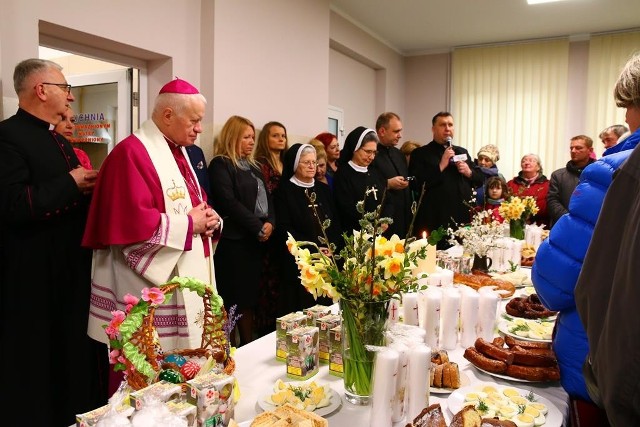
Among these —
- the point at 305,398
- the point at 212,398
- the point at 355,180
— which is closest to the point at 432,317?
the point at 305,398

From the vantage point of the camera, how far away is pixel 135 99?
376 centimetres

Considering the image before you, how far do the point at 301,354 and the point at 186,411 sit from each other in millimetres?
538

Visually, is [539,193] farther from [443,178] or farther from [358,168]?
[358,168]

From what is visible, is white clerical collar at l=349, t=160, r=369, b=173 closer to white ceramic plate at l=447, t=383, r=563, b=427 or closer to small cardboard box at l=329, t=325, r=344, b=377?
small cardboard box at l=329, t=325, r=344, b=377

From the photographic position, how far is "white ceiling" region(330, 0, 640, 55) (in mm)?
5938

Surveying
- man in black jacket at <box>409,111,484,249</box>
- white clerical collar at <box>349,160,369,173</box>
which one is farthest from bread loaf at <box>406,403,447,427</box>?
man in black jacket at <box>409,111,484,249</box>

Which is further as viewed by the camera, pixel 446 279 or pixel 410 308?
pixel 446 279

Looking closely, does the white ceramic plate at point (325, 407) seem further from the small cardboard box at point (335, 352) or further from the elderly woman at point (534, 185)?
the elderly woman at point (534, 185)

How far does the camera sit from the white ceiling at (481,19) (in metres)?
5.94

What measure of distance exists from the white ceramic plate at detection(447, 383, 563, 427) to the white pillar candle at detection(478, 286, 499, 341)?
39cm

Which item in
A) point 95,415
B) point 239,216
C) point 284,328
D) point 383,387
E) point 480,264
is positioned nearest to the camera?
point 95,415

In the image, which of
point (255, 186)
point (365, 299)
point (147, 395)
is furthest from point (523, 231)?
point (147, 395)

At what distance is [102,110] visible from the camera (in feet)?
12.5

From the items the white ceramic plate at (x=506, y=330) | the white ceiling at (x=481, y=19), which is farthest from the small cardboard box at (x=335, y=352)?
the white ceiling at (x=481, y=19)
